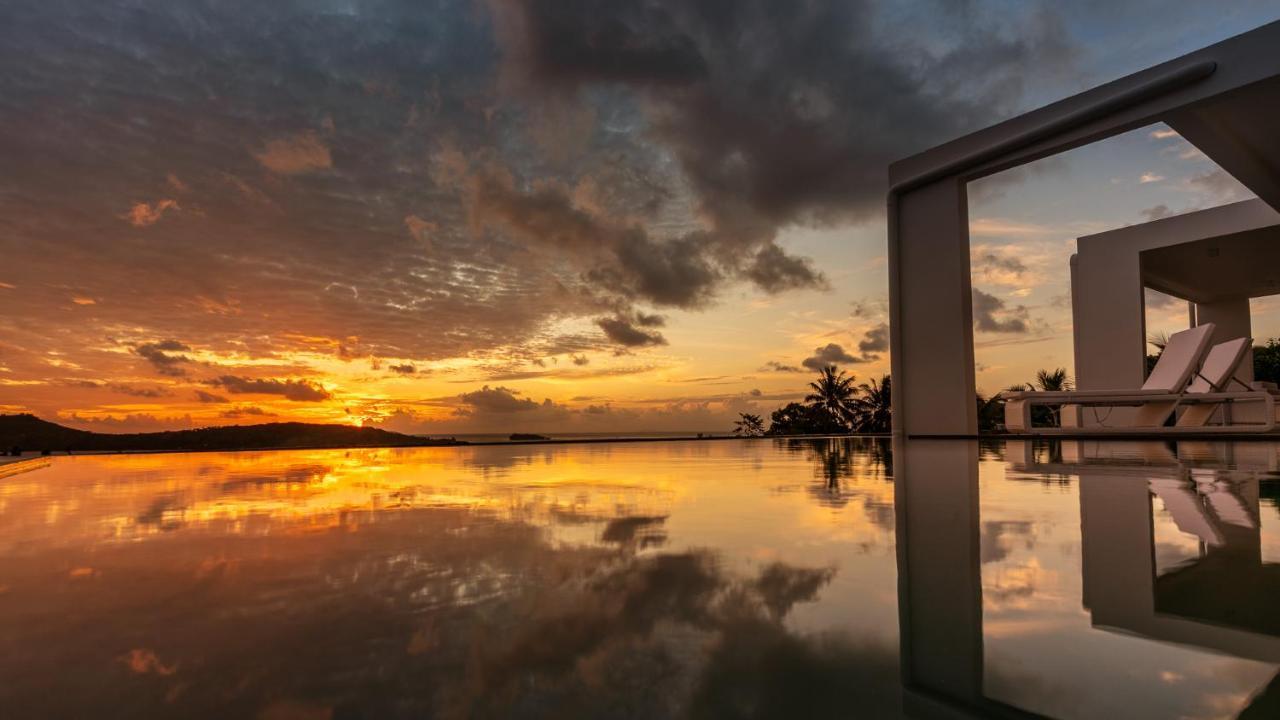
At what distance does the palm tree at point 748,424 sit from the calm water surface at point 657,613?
850 inches

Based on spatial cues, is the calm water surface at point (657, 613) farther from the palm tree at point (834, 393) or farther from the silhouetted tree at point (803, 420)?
the palm tree at point (834, 393)

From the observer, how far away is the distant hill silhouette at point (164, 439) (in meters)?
13.1

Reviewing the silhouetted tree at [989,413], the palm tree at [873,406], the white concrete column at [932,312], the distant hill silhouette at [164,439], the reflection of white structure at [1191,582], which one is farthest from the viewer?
the palm tree at [873,406]

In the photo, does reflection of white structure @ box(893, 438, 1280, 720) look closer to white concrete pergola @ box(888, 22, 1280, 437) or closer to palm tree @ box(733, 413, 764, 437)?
white concrete pergola @ box(888, 22, 1280, 437)

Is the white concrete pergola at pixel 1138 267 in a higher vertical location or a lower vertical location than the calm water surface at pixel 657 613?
higher

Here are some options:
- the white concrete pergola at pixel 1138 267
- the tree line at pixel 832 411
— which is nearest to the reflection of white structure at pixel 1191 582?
the white concrete pergola at pixel 1138 267

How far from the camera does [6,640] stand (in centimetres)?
93

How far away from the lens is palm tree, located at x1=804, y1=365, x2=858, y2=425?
78.6 ft

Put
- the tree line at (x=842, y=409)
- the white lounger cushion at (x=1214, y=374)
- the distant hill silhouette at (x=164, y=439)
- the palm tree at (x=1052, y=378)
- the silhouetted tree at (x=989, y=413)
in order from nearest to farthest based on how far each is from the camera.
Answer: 1. the white lounger cushion at (x=1214, y=374)
2. the distant hill silhouette at (x=164, y=439)
3. the silhouetted tree at (x=989, y=413)
4. the palm tree at (x=1052, y=378)
5. the tree line at (x=842, y=409)

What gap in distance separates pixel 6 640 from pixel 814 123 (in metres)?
13.6

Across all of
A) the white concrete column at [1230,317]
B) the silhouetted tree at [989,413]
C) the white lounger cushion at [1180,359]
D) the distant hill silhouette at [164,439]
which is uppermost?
the white concrete column at [1230,317]

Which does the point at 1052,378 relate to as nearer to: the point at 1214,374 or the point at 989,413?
the point at 989,413

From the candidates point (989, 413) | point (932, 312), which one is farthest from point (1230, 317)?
point (932, 312)

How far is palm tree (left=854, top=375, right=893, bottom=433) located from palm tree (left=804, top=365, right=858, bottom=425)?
388 mm
